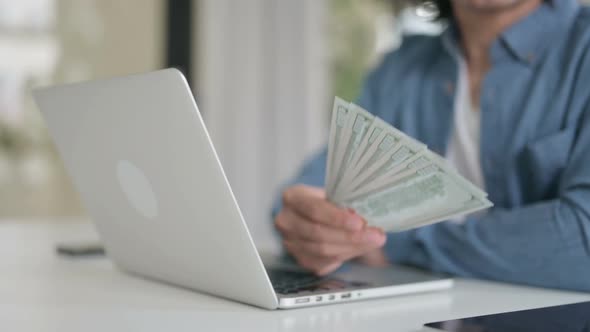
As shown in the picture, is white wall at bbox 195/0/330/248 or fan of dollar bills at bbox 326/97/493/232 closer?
fan of dollar bills at bbox 326/97/493/232

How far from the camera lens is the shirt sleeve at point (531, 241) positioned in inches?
39.6

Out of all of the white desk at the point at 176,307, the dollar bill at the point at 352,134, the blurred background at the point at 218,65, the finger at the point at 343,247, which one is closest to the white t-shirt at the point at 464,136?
the white desk at the point at 176,307

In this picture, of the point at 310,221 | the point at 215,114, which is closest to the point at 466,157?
the point at 310,221

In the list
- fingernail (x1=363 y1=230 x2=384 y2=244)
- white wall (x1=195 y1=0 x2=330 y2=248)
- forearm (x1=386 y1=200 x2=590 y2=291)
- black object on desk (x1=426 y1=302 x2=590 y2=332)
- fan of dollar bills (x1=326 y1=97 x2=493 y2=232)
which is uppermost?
fan of dollar bills (x1=326 y1=97 x2=493 y2=232)

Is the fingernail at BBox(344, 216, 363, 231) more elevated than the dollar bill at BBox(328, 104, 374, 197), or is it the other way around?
the dollar bill at BBox(328, 104, 374, 197)

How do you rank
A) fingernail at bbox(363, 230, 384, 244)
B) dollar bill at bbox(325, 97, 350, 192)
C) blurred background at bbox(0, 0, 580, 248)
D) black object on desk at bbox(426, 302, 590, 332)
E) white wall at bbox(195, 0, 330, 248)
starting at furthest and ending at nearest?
white wall at bbox(195, 0, 330, 248), blurred background at bbox(0, 0, 580, 248), fingernail at bbox(363, 230, 384, 244), dollar bill at bbox(325, 97, 350, 192), black object on desk at bbox(426, 302, 590, 332)

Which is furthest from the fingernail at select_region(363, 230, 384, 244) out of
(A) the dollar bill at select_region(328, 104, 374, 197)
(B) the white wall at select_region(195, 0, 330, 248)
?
(B) the white wall at select_region(195, 0, 330, 248)

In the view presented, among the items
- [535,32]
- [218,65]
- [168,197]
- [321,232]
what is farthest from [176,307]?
[218,65]

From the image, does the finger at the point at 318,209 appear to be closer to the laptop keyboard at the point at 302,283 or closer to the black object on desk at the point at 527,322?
the laptop keyboard at the point at 302,283

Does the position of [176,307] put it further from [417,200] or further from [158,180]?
[417,200]

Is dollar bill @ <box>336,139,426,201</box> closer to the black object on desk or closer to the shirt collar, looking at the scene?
the black object on desk

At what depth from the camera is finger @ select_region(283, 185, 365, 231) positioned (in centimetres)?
95

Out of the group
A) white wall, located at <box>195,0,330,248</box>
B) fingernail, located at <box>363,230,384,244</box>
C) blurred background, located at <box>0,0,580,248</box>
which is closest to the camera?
fingernail, located at <box>363,230,384,244</box>

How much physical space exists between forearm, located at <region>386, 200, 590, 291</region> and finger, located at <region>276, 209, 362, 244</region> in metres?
0.21
